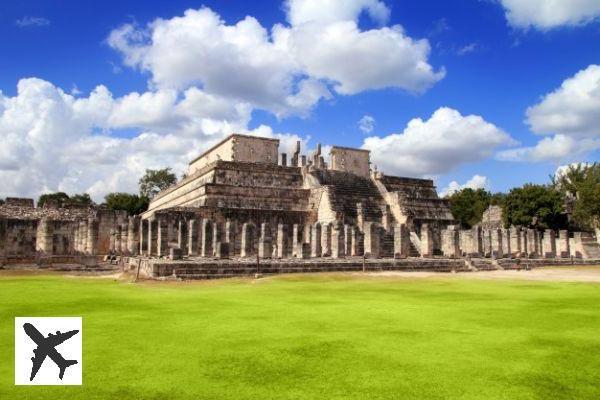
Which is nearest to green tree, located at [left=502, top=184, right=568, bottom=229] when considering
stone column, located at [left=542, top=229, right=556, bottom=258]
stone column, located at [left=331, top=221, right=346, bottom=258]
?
stone column, located at [left=542, top=229, right=556, bottom=258]

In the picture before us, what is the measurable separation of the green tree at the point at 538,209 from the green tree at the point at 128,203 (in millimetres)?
44147

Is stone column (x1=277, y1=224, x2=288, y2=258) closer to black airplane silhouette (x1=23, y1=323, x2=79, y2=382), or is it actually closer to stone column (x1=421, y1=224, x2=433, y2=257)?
stone column (x1=421, y1=224, x2=433, y2=257)

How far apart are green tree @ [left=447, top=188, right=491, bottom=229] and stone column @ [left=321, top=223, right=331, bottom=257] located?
4142 centimetres

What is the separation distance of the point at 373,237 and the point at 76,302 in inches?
668

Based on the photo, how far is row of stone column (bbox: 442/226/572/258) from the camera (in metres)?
29.8

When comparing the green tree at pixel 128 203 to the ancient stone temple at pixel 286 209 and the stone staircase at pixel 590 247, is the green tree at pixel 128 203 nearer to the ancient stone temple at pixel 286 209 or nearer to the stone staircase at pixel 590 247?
the ancient stone temple at pixel 286 209

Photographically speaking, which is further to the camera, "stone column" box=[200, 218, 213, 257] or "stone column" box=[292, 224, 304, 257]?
"stone column" box=[200, 218, 213, 257]

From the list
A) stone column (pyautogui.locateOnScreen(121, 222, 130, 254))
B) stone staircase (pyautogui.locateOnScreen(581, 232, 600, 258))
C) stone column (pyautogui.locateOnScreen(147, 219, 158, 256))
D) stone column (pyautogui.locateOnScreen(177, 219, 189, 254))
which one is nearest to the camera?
stone column (pyautogui.locateOnScreen(177, 219, 189, 254))

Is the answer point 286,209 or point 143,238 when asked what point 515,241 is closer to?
point 286,209

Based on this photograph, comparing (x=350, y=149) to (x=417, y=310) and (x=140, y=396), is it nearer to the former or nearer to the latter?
(x=417, y=310)

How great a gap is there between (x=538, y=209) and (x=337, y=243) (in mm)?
28038

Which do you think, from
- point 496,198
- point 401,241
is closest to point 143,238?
point 401,241

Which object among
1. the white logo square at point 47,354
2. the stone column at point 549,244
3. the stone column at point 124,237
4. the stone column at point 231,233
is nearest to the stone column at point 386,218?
the stone column at point 231,233

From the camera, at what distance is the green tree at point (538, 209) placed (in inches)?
1753
